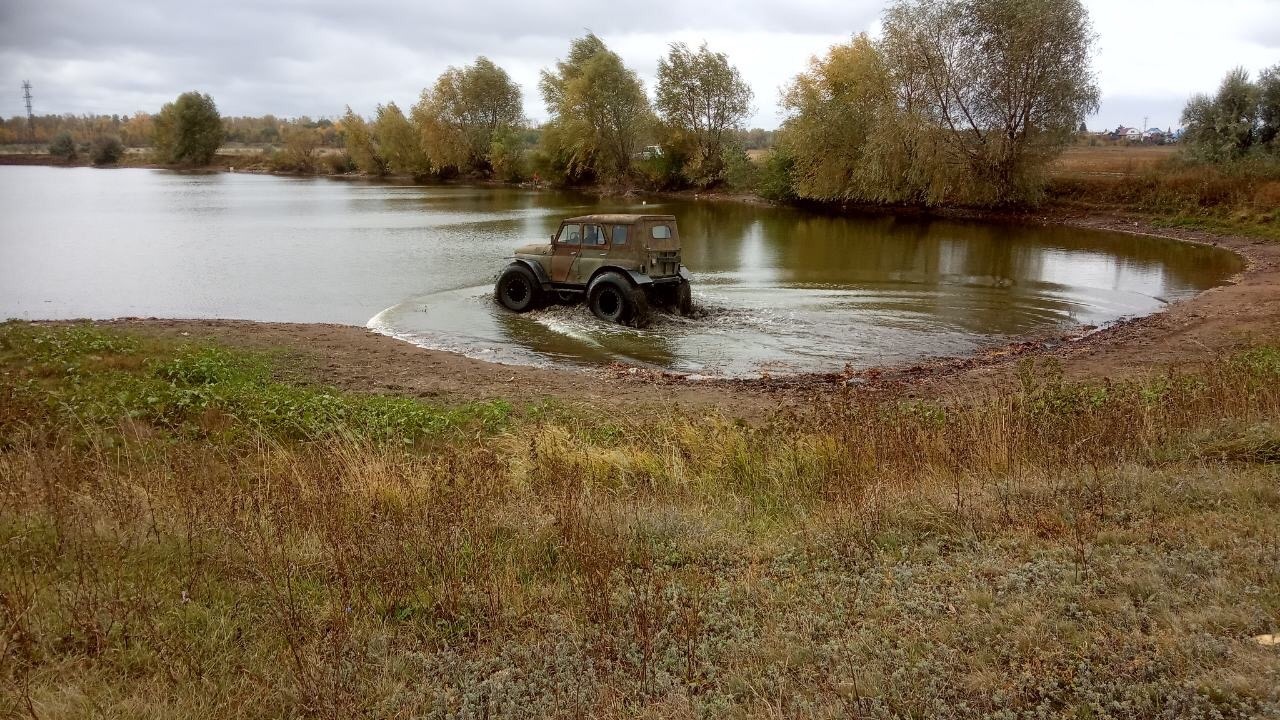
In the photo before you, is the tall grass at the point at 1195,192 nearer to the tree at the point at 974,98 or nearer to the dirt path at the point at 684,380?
the tree at the point at 974,98

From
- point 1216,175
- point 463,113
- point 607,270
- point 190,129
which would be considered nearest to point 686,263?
point 607,270

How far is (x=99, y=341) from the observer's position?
12.1m

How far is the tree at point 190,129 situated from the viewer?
324ft

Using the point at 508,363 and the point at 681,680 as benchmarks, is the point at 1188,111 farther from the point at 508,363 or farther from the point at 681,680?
the point at 681,680

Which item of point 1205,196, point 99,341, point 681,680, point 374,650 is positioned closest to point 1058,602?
point 681,680

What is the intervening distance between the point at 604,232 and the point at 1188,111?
38881mm

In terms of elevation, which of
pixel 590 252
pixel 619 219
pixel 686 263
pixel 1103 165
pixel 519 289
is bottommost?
pixel 519 289

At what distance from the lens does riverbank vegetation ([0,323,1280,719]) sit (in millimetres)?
3387

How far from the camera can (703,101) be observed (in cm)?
6041

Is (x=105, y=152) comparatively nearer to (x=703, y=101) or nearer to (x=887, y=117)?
(x=703, y=101)

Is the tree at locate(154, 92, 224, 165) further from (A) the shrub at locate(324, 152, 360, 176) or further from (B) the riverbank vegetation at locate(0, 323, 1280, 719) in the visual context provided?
(B) the riverbank vegetation at locate(0, 323, 1280, 719)

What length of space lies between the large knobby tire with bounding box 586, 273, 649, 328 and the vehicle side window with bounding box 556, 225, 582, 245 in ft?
4.09

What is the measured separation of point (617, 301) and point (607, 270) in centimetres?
74

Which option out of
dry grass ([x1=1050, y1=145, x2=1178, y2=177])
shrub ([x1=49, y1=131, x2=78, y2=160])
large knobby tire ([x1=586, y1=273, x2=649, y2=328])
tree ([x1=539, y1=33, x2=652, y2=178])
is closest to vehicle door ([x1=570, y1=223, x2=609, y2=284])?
large knobby tire ([x1=586, y1=273, x2=649, y2=328])
